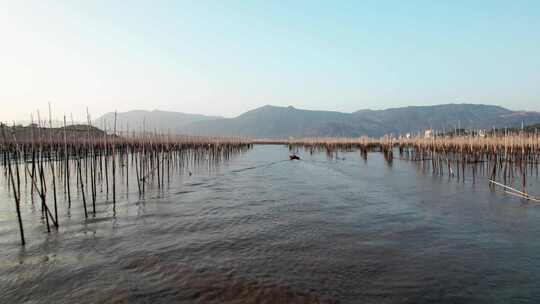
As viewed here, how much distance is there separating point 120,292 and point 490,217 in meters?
7.95

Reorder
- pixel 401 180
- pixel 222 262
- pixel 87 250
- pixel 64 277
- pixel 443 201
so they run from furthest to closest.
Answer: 1. pixel 401 180
2. pixel 443 201
3. pixel 87 250
4. pixel 222 262
5. pixel 64 277

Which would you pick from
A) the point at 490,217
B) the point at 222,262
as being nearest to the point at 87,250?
the point at 222,262

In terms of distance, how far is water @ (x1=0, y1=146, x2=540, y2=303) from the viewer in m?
3.73

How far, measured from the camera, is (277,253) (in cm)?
A: 506

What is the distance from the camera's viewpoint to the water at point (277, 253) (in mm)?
3730

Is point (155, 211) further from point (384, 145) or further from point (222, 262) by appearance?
point (384, 145)

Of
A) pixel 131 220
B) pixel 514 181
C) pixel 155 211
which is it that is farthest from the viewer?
pixel 514 181

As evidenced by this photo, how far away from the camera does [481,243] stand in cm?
557

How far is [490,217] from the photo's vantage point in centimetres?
740

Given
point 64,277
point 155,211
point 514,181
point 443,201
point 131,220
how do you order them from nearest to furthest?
point 64,277
point 131,220
point 155,211
point 443,201
point 514,181

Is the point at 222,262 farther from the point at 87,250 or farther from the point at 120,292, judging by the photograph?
the point at 87,250

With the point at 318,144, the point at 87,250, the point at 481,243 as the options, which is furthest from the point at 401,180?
the point at 318,144

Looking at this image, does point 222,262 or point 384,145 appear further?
point 384,145

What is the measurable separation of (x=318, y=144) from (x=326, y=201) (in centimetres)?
3992
